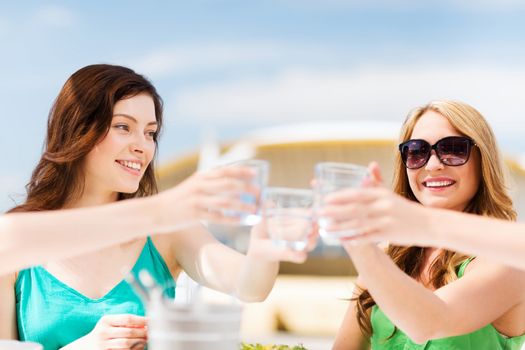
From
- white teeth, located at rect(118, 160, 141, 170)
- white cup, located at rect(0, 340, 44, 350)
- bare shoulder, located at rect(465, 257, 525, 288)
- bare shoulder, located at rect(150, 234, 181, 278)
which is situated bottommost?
bare shoulder, located at rect(150, 234, 181, 278)

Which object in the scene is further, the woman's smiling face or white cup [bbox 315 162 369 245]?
the woman's smiling face

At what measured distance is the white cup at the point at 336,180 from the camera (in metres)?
1.40

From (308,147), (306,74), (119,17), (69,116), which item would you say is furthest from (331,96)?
(69,116)

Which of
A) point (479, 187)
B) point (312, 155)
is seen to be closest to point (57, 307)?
point (479, 187)

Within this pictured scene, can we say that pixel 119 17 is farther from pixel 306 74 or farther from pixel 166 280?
pixel 166 280

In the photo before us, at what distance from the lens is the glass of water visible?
57.4 inches

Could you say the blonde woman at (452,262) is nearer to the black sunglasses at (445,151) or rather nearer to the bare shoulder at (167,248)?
the black sunglasses at (445,151)

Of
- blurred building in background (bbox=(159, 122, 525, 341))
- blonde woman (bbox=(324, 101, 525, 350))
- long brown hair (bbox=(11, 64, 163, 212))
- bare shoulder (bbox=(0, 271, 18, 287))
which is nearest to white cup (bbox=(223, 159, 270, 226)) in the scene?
blonde woman (bbox=(324, 101, 525, 350))

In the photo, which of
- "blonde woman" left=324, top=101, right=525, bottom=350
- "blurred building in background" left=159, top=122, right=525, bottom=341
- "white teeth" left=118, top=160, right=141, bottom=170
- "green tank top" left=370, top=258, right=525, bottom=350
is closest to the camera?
"blonde woman" left=324, top=101, right=525, bottom=350

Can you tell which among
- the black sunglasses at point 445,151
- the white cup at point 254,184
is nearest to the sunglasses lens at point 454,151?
the black sunglasses at point 445,151

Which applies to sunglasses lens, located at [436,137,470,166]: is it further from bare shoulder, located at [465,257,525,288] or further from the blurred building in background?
the blurred building in background

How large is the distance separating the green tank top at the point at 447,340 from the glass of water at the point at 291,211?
2.80ft

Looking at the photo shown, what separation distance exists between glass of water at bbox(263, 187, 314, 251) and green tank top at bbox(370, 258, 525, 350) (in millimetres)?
855

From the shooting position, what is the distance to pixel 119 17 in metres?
29.0
